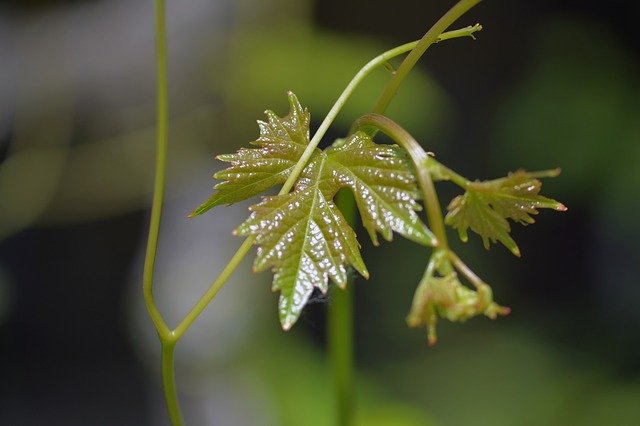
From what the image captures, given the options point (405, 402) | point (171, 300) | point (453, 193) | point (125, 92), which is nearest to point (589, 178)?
point (453, 193)

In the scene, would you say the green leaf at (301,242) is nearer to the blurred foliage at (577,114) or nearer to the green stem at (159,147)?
the green stem at (159,147)

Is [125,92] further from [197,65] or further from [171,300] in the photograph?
[171,300]

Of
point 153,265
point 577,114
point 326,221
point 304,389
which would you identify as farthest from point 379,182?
point 577,114

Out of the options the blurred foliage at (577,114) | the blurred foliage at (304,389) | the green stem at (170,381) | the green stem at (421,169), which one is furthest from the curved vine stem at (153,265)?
the blurred foliage at (577,114)

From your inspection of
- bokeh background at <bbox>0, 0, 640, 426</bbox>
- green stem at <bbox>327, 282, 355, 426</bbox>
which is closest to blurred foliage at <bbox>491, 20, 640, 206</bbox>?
bokeh background at <bbox>0, 0, 640, 426</bbox>

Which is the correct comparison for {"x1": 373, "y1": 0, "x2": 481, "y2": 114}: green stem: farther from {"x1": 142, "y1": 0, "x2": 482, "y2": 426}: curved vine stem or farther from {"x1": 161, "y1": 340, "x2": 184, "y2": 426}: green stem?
{"x1": 161, "y1": 340, "x2": 184, "y2": 426}: green stem

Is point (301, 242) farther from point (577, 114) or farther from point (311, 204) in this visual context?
point (577, 114)
